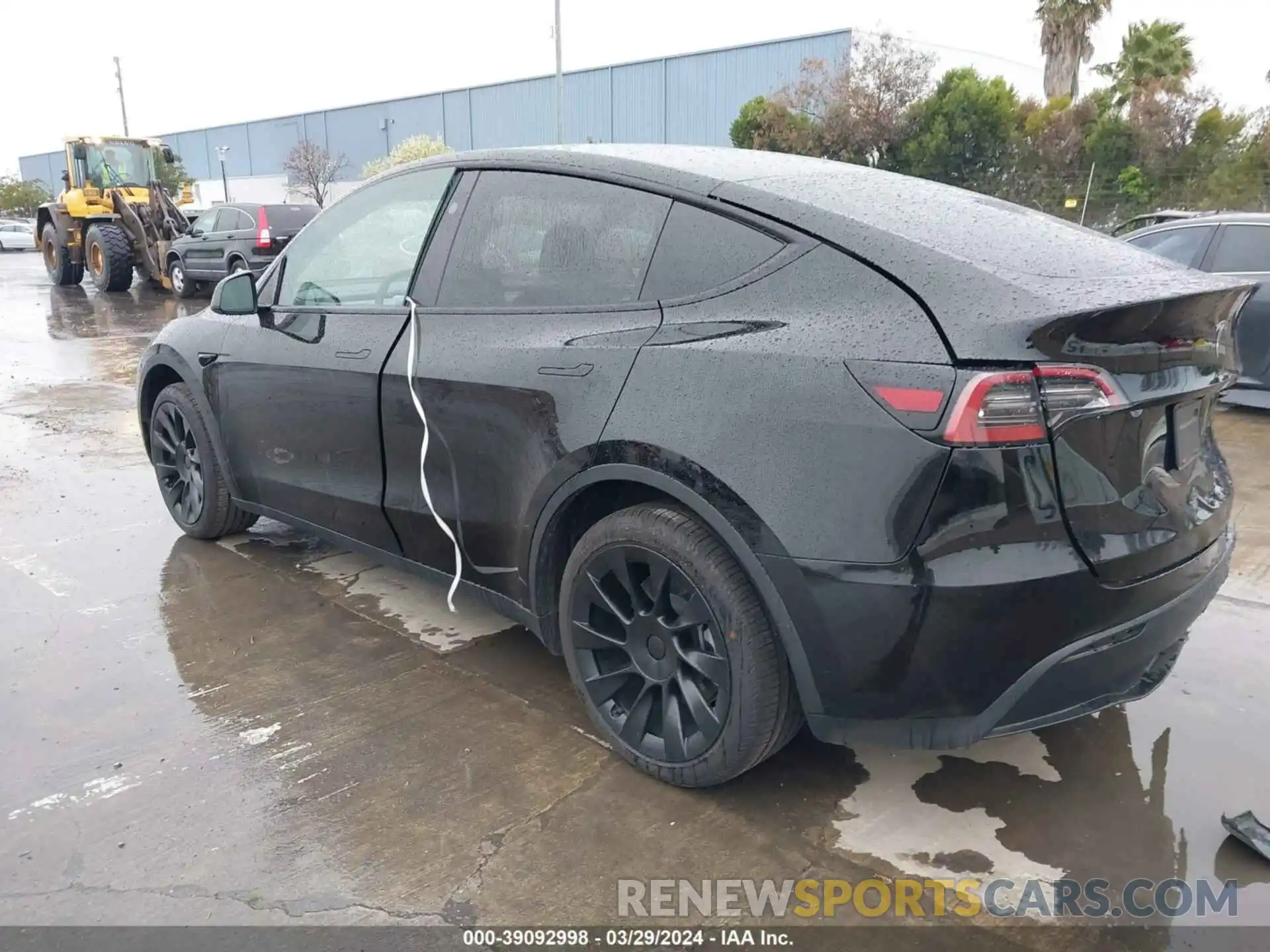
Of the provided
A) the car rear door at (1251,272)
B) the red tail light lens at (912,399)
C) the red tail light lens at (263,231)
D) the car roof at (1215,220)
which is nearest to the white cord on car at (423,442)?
the red tail light lens at (912,399)

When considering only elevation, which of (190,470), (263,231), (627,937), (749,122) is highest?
(749,122)

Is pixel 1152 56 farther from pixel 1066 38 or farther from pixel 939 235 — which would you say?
pixel 939 235

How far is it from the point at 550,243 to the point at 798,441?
1.15 m

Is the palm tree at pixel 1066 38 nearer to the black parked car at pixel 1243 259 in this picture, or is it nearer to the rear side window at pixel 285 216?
the rear side window at pixel 285 216

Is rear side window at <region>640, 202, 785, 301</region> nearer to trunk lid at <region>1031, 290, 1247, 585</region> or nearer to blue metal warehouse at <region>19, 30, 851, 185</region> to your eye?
trunk lid at <region>1031, 290, 1247, 585</region>

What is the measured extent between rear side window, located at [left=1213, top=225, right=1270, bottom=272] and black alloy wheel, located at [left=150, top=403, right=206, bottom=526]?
7.06 metres

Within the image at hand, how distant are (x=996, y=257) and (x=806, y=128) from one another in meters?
26.7

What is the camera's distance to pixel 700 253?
2.60m

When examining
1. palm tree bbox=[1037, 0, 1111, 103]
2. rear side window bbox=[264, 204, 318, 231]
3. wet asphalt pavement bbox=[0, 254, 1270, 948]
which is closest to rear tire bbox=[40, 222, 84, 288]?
rear side window bbox=[264, 204, 318, 231]

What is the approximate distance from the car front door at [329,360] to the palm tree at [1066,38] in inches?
1282

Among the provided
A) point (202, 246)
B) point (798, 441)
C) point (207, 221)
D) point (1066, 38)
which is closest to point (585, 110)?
point (1066, 38)

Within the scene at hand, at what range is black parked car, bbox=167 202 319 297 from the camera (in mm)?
15672

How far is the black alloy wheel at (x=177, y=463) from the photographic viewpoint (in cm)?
460

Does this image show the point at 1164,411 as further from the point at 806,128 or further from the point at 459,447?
the point at 806,128
